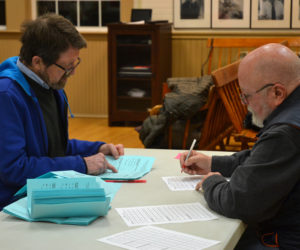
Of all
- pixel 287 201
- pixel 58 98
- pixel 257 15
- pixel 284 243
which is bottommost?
pixel 284 243

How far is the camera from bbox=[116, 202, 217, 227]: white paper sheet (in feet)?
4.52

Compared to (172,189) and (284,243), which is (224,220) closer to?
(284,243)

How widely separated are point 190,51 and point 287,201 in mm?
5290

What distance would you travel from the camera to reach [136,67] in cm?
636

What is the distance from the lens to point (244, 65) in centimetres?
150

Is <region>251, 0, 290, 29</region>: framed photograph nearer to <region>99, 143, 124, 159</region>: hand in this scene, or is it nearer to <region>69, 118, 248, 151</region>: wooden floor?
<region>69, 118, 248, 151</region>: wooden floor

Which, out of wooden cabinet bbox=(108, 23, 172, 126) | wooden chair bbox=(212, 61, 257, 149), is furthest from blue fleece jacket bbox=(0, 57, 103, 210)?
wooden cabinet bbox=(108, 23, 172, 126)

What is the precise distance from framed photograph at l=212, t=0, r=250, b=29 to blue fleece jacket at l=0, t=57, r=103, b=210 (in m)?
4.79

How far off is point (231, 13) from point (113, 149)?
467 cm

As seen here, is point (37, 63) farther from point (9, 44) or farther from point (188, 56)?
point (9, 44)

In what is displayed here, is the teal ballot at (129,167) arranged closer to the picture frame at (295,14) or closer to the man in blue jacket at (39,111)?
the man in blue jacket at (39,111)

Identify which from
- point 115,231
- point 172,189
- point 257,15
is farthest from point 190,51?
point 115,231

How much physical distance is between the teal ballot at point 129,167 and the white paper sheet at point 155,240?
51 cm

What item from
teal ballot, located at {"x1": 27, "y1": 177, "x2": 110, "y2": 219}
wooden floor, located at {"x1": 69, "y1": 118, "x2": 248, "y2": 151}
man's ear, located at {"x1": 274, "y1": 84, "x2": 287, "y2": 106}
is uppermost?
man's ear, located at {"x1": 274, "y1": 84, "x2": 287, "y2": 106}
